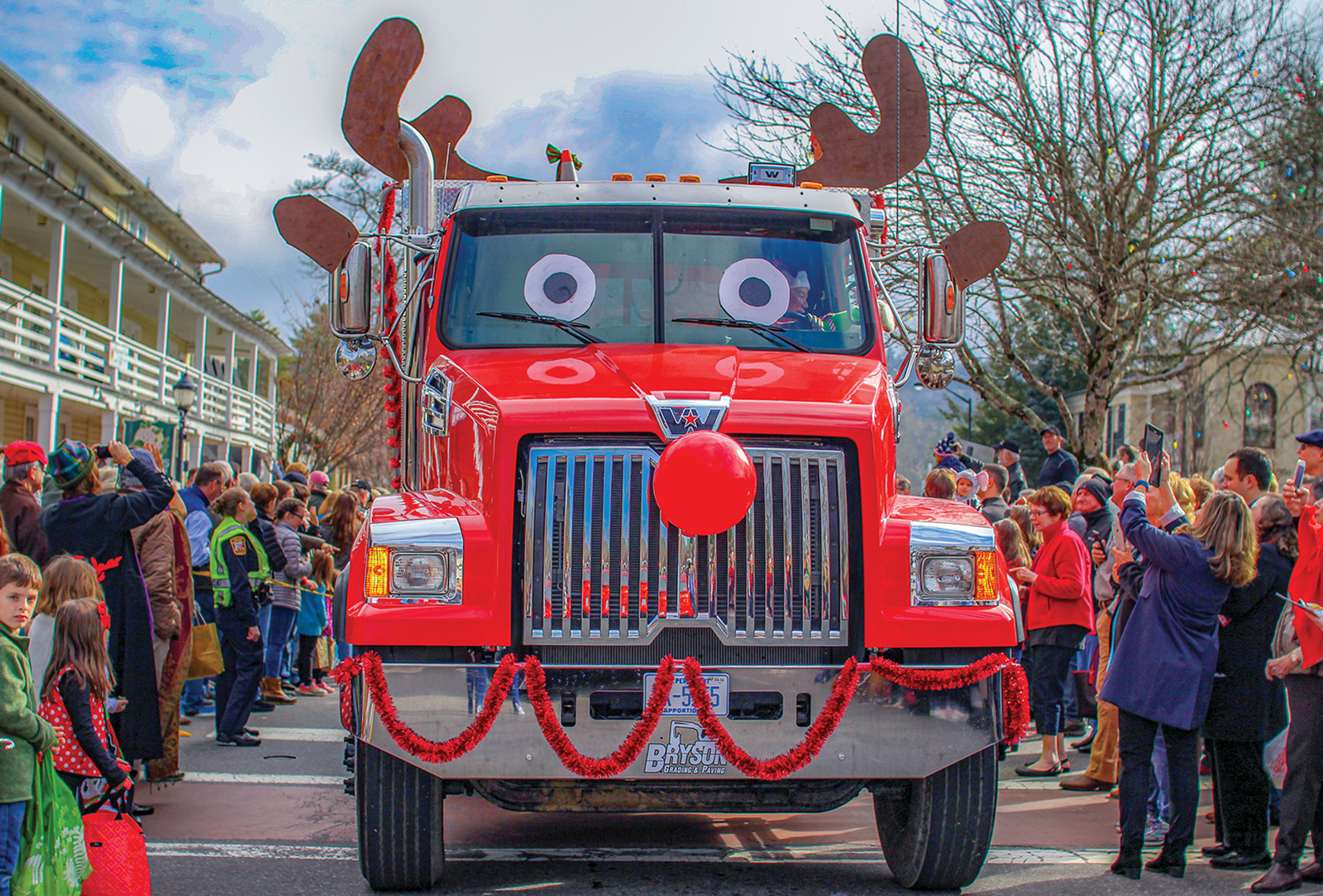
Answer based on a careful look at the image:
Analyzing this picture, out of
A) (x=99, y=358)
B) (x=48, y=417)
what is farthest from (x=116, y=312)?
(x=48, y=417)

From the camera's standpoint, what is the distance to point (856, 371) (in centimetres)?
561

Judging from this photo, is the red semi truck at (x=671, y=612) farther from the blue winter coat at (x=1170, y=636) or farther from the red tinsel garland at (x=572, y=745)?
the blue winter coat at (x=1170, y=636)

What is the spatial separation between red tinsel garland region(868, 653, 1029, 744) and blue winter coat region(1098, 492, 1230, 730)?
116 centimetres

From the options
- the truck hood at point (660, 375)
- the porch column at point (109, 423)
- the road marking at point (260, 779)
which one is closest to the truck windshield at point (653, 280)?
the truck hood at point (660, 375)

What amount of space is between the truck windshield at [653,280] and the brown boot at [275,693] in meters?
6.93

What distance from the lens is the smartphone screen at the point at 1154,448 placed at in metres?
5.40

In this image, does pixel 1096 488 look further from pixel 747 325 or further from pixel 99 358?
pixel 99 358

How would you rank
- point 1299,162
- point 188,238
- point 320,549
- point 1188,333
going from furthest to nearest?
point 188,238 → point 1188,333 → point 1299,162 → point 320,549

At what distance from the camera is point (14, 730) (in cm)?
446

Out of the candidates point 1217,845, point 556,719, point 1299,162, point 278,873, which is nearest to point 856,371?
point 556,719

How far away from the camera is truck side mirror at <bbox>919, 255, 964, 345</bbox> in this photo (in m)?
6.27

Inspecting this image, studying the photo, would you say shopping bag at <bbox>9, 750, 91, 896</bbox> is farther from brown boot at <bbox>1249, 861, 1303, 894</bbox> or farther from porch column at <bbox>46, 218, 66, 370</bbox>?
porch column at <bbox>46, 218, 66, 370</bbox>

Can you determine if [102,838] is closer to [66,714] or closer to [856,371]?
[66,714]

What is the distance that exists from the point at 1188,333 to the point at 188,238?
92.6 feet
